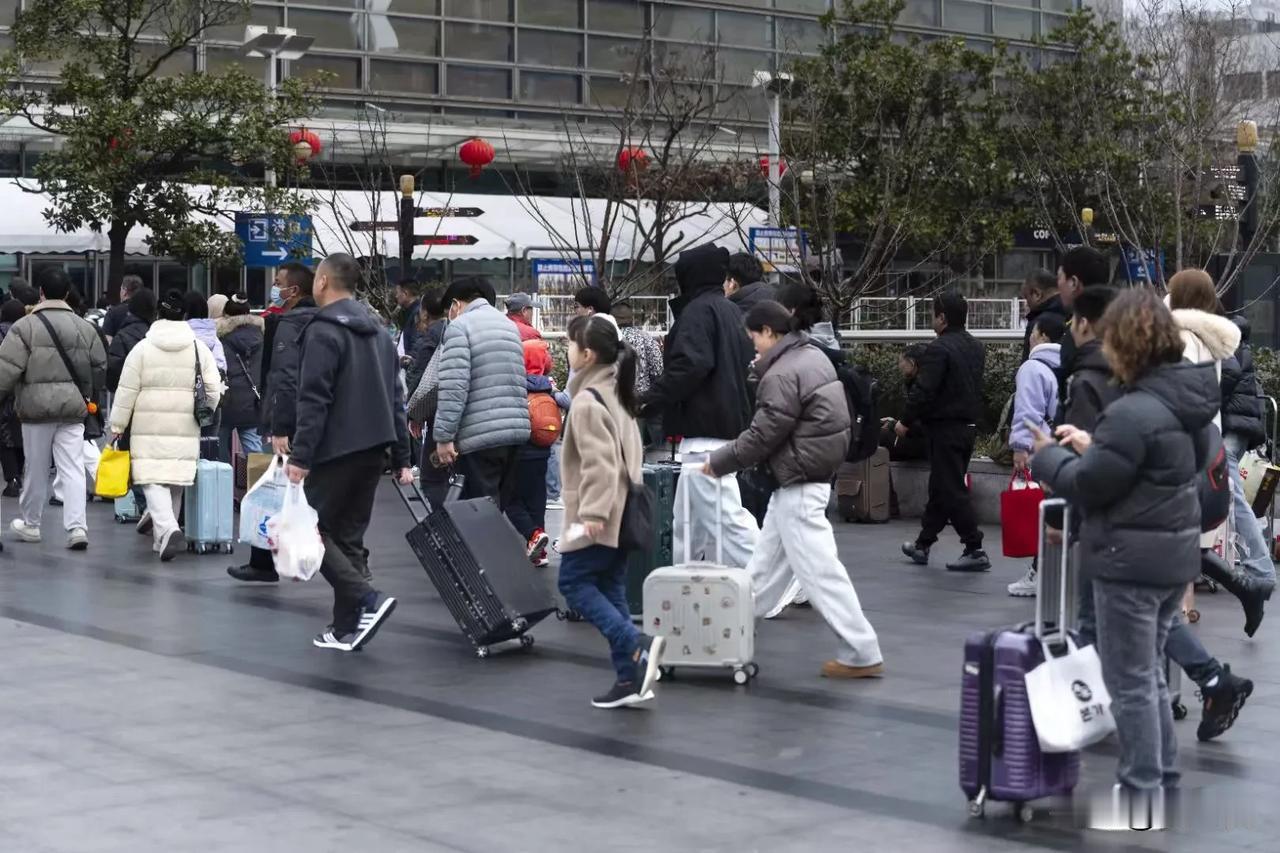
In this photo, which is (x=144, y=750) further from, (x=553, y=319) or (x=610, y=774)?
(x=553, y=319)

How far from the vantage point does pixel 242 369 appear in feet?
49.4

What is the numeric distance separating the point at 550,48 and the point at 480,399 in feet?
97.1

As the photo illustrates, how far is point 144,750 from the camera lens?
7.48 metres

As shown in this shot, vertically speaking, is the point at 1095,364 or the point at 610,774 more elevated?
the point at 1095,364

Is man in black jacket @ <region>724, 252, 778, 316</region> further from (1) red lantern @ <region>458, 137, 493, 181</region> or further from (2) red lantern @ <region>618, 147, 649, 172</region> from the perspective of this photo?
(1) red lantern @ <region>458, 137, 493, 181</region>

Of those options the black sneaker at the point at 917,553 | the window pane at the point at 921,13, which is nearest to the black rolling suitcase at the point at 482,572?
the black sneaker at the point at 917,553

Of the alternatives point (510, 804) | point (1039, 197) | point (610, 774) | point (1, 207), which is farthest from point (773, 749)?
point (1039, 197)

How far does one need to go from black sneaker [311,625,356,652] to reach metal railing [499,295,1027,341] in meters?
10.7

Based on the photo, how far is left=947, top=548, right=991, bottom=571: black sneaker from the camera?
12945 millimetres

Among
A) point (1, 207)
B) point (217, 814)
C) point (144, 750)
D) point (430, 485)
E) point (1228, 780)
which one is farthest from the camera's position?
point (1, 207)

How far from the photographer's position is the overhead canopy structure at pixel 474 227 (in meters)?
28.0

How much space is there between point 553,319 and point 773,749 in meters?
16.1

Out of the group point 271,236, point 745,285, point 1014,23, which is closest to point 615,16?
point 1014,23

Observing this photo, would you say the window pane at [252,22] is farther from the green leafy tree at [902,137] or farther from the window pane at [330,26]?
the green leafy tree at [902,137]
